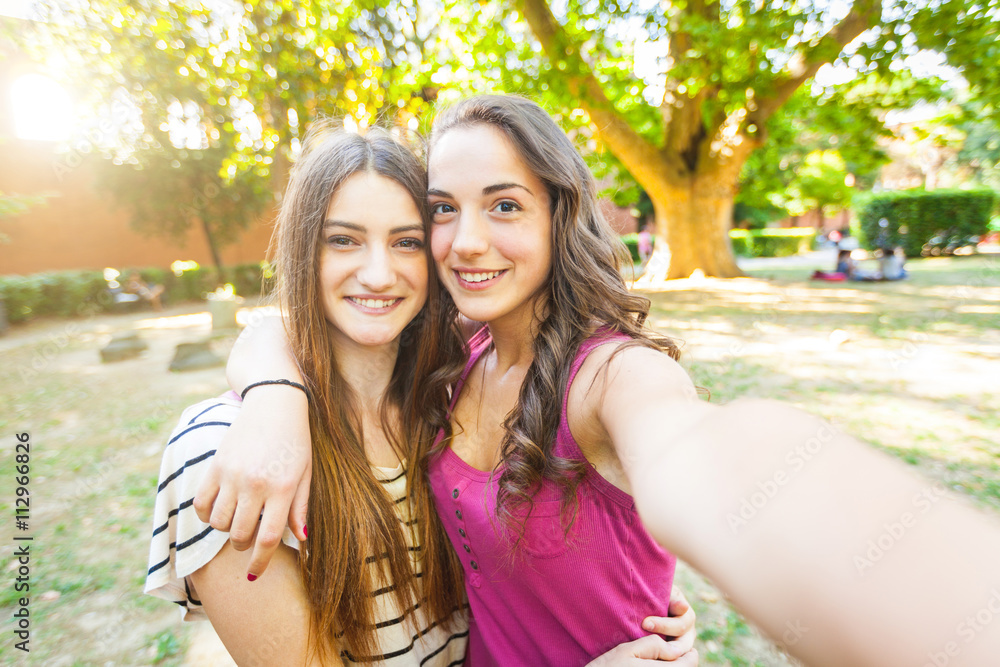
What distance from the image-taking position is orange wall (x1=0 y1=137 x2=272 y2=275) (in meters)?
18.8

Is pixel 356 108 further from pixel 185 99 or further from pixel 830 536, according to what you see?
pixel 830 536

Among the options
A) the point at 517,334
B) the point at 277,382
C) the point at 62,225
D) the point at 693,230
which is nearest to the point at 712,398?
the point at 517,334

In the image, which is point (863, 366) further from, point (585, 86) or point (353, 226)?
point (353, 226)

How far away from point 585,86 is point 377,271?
9.90 meters

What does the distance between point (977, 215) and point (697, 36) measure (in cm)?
1981

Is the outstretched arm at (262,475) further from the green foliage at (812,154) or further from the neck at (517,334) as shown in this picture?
the green foliage at (812,154)

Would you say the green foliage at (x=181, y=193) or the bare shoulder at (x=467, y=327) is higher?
the green foliage at (x=181, y=193)

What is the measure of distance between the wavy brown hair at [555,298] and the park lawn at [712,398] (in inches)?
86.9

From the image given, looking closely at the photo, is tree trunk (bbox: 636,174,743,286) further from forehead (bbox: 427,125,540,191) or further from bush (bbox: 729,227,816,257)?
bush (bbox: 729,227,816,257)

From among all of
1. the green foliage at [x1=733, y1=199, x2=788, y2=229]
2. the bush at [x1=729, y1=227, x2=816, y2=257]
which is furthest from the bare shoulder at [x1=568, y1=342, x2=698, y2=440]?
the green foliage at [x1=733, y1=199, x2=788, y2=229]

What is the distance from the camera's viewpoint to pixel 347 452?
151 cm

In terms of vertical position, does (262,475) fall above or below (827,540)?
below

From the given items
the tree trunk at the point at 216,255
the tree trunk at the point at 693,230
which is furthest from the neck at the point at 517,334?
the tree trunk at the point at 216,255

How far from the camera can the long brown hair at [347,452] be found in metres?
1.38
